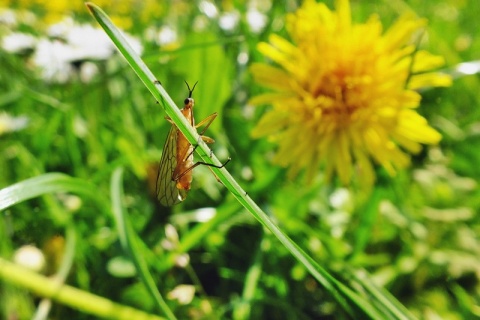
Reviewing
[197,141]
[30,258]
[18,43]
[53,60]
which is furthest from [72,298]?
[18,43]

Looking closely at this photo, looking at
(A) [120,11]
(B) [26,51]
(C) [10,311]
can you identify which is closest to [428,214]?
(C) [10,311]

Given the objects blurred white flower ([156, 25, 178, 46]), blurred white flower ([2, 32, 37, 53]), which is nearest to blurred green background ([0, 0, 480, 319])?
blurred white flower ([2, 32, 37, 53])

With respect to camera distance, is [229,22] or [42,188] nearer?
[42,188]

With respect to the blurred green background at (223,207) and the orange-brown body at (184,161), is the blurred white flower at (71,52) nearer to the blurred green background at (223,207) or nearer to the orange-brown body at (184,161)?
the blurred green background at (223,207)

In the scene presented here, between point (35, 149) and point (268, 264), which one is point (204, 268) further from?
point (35, 149)

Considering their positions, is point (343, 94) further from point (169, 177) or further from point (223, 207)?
point (169, 177)

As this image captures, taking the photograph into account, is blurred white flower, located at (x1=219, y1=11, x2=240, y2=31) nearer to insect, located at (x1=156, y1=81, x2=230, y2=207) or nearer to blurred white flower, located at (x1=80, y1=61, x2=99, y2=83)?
blurred white flower, located at (x1=80, y1=61, x2=99, y2=83)
